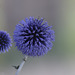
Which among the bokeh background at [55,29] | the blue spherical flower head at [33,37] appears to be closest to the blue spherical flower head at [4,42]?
the blue spherical flower head at [33,37]

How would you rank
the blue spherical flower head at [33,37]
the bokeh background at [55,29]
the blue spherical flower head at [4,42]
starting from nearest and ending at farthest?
the blue spherical flower head at [33,37] < the blue spherical flower head at [4,42] < the bokeh background at [55,29]

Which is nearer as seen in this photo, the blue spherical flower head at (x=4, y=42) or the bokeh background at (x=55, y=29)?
the blue spherical flower head at (x=4, y=42)

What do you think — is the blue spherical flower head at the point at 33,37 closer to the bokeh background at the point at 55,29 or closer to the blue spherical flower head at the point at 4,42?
the blue spherical flower head at the point at 4,42

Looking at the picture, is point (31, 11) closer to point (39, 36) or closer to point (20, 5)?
point (20, 5)

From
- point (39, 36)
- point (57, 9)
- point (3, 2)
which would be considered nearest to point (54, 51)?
point (57, 9)

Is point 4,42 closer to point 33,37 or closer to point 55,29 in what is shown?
point 33,37

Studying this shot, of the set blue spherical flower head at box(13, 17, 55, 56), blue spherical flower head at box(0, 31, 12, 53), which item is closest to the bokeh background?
blue spherical flower head at box(0, 31, 12, 53)
